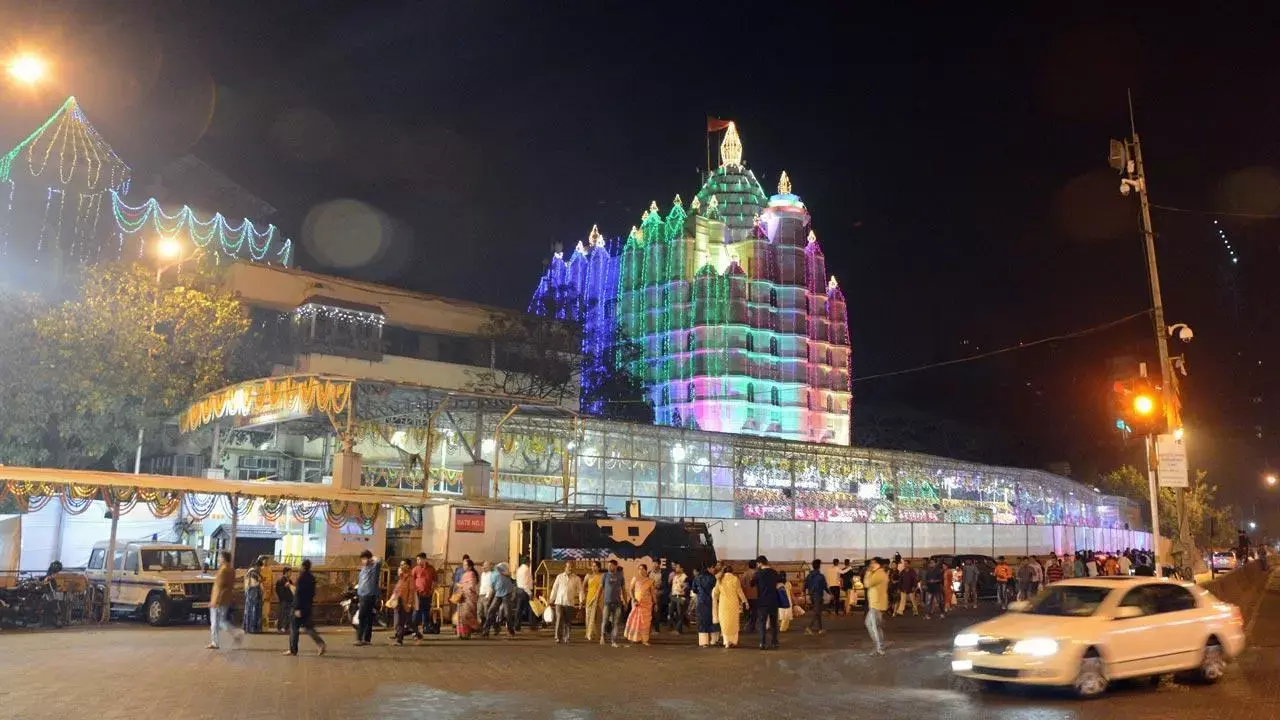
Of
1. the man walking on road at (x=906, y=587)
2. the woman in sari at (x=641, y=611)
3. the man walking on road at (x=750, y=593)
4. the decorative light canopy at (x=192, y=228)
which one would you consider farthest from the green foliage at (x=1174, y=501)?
the decorative light canopy at (x=192, y=228)

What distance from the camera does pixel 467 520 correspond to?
76.3 feet

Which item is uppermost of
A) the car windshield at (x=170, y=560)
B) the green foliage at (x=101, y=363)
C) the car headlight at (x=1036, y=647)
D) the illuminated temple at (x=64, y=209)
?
the illuminated temple at (x=64, y=209)

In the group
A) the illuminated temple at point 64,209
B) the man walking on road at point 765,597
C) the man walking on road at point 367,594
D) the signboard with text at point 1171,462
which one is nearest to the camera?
the man walking on road at point 367,594

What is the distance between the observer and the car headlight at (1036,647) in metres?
10.6

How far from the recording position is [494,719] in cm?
940

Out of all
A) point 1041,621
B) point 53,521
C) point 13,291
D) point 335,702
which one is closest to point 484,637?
point 335,702

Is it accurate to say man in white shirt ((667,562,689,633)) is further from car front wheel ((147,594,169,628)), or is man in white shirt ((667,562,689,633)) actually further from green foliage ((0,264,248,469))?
green foliage ((0,264,248,469))

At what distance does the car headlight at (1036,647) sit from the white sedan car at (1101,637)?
0.04 ft

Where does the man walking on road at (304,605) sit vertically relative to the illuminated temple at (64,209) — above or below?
below

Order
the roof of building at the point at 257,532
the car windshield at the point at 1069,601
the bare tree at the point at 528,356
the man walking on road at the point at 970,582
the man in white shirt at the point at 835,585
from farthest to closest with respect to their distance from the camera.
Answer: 1. the bare tree at the point at 528,356
2. the roof of building at the point at 257,532
3. the man walking on road at the point at 970,582
4. the man in white shirt at the point at 835,585
5. the car windshield at the point at 1069,601

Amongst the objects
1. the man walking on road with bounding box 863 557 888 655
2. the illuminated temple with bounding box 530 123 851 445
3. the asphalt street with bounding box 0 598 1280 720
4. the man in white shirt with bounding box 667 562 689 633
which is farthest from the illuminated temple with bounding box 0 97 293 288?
the illuminated temple with bounding box 530 123 851 445

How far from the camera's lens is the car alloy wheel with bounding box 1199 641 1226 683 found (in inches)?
464

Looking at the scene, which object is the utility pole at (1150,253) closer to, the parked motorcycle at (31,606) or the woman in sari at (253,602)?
the woman in sari at (253,602)

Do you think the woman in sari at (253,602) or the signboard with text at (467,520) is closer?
the woman in sari at (253,602)
